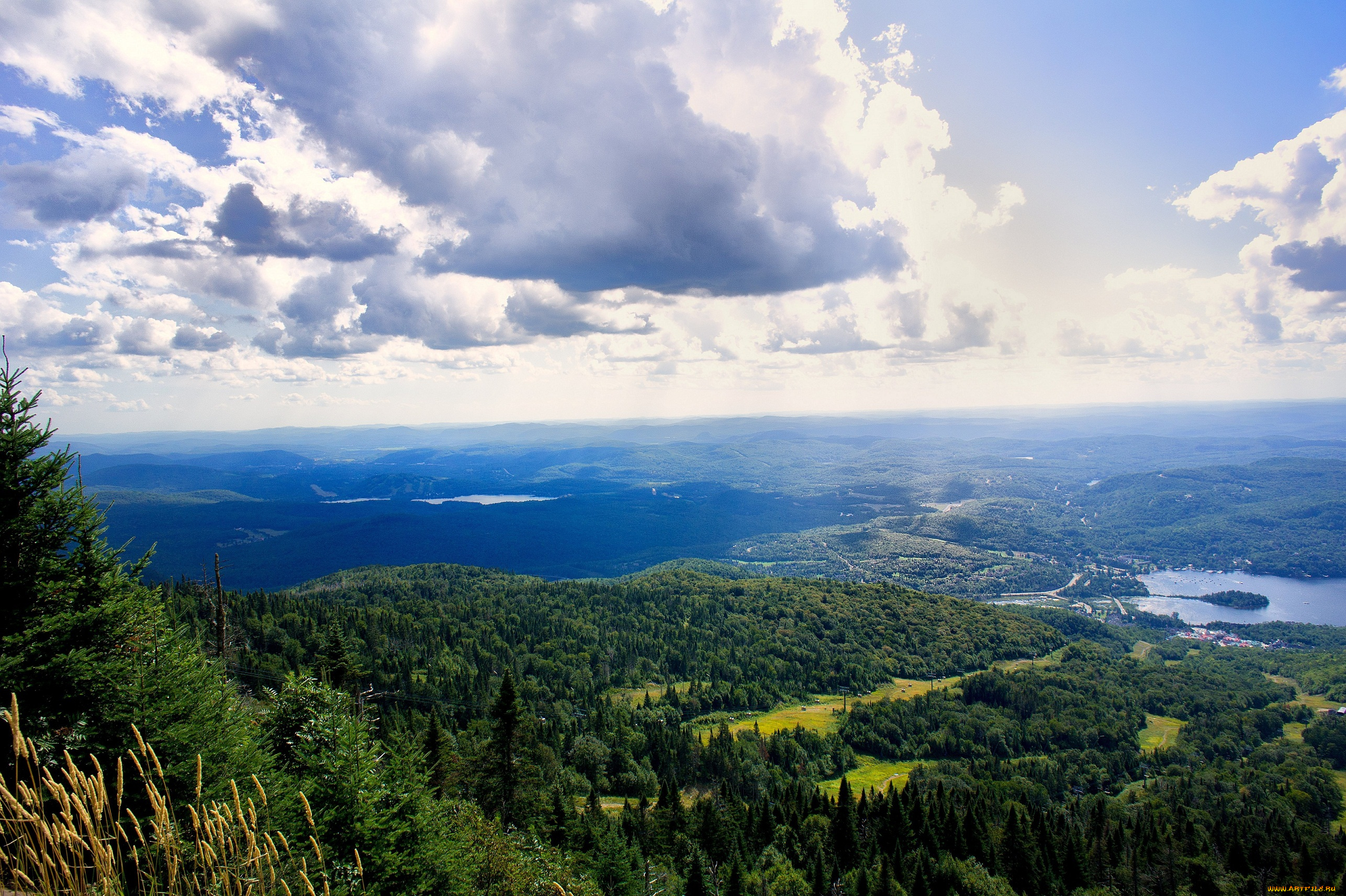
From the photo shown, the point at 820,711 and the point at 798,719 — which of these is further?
the point at 820,711

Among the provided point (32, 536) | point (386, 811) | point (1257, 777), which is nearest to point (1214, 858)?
point (1257, 777)

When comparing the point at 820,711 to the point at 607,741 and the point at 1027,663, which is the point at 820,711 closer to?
the point at 607,741

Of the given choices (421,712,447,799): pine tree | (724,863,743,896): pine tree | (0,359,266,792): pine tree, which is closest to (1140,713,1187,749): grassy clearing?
(724,863,743,896): pine tree

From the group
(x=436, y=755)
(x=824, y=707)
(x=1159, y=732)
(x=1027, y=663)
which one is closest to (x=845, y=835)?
(x=436, y=755)

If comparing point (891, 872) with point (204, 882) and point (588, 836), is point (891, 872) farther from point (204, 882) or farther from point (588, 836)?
point (204, 882)

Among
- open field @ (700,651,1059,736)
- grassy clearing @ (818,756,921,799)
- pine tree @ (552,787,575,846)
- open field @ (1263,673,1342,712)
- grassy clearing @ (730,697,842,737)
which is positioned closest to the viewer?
pine tree @ (552,787,575,846)

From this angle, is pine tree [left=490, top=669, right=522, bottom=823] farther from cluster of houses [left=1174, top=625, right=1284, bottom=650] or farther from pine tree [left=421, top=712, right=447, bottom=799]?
cluster of houses [left=1174, top=625, right=1284, bottom=650]

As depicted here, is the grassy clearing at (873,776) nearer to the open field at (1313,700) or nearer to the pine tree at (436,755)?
the pine tree at (436,755)

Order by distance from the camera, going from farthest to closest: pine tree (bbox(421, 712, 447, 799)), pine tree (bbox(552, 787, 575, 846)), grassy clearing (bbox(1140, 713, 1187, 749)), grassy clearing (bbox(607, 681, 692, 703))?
grassy clearing (bbox(607, 681, 692, 703)), grassy clearing (bbox(1140, 713, 1187, 749)), pine tree (bbox(552, 787, 575, 846)), pine tree (bbox(421, 712, 447, 799))
